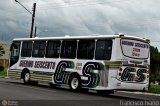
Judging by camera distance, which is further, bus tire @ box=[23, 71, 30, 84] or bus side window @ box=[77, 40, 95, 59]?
bus tire @ box=[23, 71, 30, 84]

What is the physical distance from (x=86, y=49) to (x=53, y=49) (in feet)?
10.9

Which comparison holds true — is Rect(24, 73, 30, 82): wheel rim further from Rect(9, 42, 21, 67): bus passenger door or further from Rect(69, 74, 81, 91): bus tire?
Rect(69, 74, 81, 91): bus tire

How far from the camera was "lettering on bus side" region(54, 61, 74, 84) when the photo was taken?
80.2 ft

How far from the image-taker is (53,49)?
25.9 metres

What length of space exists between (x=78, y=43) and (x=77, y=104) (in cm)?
826

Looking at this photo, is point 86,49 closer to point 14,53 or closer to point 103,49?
point 103,49

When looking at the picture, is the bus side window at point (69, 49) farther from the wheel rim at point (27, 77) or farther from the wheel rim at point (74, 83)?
the wheel rim at point (27, 77)

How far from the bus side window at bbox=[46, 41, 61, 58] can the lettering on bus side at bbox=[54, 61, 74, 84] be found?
2.50 feet

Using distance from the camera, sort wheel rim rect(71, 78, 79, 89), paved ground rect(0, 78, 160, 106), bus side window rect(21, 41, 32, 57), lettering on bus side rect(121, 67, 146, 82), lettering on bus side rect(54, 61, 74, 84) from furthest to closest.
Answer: bus side window rect(21, 41, 32, 57) → lettering on bus side rect(54, 61, 74, 84) → wheel rim rect(71, 78, 79, 89) → lettering on bus side rect(121, 67, 146, 82) → paved ground rect(0, 78, 160, 106)

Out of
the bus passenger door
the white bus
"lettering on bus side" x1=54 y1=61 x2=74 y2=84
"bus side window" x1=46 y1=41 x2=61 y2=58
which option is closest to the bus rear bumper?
the white bus

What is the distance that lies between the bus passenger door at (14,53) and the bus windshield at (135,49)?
397 inches

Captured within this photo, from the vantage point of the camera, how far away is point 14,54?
30031 mm

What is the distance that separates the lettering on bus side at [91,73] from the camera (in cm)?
2223

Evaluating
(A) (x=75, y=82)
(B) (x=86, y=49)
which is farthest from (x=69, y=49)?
(A) (x=75, y=82)
